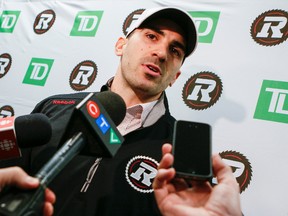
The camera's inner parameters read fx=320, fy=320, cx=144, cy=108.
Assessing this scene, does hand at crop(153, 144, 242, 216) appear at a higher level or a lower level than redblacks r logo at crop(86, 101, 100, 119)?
lower

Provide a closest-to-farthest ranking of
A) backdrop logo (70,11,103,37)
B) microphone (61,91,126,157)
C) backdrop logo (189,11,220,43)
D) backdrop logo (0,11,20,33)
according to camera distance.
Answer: microphone (61,91,126,157) → backdrop logo (189,11,220,43) → backdrop logo (70,11,103,37) → backdrop logo (0,11,20,33)

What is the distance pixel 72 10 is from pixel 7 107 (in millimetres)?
592

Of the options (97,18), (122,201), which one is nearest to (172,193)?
(122,201)

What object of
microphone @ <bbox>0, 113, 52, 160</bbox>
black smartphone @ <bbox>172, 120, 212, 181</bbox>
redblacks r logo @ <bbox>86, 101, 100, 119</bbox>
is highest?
redblacks r logo @ <bbox>86, 101, 100, 119</bbox>

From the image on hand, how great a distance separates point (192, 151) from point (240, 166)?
21.0 inches

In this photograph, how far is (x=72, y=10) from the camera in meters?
1.64

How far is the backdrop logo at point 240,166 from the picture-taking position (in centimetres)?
100

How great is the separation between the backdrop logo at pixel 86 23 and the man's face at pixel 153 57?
1.91ft

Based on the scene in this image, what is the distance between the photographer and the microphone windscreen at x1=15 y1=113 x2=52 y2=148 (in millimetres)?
586

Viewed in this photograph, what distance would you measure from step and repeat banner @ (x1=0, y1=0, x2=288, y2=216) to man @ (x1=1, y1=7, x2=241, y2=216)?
0.67ft

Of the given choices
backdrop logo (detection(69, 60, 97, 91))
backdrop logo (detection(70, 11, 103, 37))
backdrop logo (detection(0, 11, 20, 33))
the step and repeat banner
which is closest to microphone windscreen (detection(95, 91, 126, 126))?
the step and repeat banner

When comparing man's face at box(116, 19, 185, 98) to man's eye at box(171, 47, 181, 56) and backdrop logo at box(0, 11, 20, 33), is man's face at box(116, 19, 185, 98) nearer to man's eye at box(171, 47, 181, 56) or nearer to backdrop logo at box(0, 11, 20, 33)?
man's eye at box(171, 47, 181, 56)

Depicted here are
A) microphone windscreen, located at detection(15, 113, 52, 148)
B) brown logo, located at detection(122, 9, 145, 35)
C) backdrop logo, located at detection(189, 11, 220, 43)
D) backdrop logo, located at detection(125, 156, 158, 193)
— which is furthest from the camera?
brown logo, located at detection(122, 9, 145, 35)

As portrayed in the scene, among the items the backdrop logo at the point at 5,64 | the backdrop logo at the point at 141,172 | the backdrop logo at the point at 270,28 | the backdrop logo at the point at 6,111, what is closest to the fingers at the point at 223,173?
the backdrop logo at the point at 141,172
